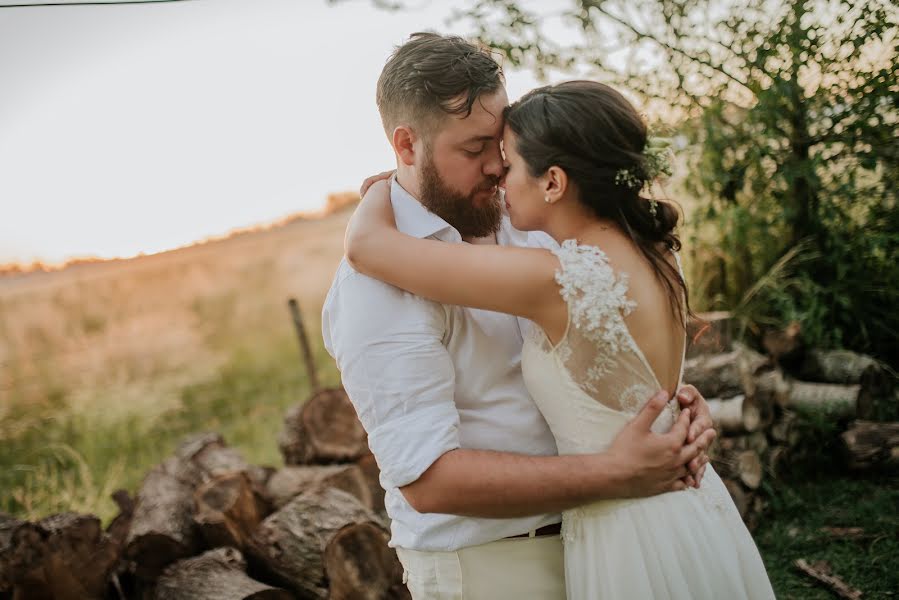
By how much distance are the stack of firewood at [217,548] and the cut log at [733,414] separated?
1940mm

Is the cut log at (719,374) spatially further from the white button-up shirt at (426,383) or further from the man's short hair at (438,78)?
the man's short hair at (438,78)

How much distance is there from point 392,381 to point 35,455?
537cm

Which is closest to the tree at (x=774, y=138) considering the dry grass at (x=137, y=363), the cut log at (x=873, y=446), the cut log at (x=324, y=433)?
the cut log at (x=873, y=446)

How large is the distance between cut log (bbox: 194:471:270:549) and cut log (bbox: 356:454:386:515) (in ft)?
1.92

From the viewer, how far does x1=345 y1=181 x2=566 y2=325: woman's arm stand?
1569 millimetres

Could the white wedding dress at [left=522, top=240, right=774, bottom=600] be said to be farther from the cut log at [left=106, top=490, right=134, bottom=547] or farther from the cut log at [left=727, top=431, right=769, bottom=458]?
the cut log at [left=106, top=490, right=134, bottom=547]

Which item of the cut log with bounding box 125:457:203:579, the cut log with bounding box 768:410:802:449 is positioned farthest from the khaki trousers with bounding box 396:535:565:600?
the cut log with bounding box 768:410:802:449

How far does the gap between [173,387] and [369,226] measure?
5942 millimetres

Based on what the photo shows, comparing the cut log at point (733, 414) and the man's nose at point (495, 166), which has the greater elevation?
the man's nose at point (495, 166)

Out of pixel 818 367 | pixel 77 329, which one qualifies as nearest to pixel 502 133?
pixel 818 367

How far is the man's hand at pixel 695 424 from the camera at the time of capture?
169 cm

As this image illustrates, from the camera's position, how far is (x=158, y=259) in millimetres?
9984

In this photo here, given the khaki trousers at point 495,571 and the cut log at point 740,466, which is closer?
the khaki trousers at point 495,571

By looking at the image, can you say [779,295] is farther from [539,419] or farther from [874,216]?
[539,419]
